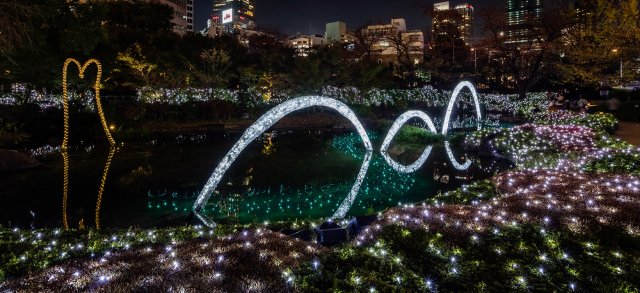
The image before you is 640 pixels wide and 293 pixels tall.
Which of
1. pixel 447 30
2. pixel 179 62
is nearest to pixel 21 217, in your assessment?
pixel 179 62

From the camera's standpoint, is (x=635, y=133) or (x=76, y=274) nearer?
(x=76, y=274)

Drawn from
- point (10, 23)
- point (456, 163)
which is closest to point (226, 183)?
point (10, 23)

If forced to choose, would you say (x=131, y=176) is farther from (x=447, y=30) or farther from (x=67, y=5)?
(x=447, y=30)

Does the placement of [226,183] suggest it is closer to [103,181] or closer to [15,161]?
[103,181]

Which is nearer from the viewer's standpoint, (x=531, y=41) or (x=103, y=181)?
(x=103, y=181)

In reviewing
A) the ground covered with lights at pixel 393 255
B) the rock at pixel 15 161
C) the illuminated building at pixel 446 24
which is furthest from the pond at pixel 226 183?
the illuminated building at pixel 446 24

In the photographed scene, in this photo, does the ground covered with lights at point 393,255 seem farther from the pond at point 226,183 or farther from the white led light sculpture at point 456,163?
the white led light sculpture at point 456,163
